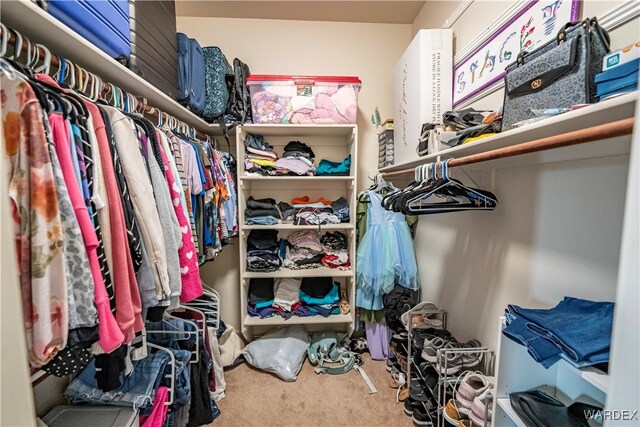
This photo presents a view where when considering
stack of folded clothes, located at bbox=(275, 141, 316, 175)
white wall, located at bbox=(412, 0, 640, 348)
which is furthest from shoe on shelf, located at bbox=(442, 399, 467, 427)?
stack of folded clothes, located at bbox=(275, 141, 316, 175)

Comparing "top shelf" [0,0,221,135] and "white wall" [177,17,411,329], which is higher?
"white wall" [177,17,411,329]

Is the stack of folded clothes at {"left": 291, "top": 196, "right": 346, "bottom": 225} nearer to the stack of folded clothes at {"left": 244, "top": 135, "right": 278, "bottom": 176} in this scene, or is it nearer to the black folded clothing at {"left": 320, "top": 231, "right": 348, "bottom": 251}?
the black folded clothing at {"left": 320, "top": 231, "right": 348, "bottom": 251}

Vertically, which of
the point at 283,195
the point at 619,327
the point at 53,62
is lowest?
the point at 619,327

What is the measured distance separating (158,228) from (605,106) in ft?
3.73

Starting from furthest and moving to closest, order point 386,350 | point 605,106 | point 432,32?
point 386,350
point 432,32
point 605,106

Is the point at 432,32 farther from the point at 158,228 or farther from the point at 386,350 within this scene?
the point at 386,350

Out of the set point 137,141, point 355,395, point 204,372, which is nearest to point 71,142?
point 137,141

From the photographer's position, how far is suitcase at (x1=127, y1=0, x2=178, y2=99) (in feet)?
3.59

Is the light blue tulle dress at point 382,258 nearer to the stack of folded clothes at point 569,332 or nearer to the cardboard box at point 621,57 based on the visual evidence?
A: the stack of folded clothes at point 569,332

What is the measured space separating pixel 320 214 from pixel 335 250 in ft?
1.06

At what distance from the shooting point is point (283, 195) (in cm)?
222

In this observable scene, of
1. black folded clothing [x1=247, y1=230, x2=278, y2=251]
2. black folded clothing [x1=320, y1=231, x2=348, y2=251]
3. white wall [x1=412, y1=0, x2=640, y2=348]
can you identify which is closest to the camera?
white wall [x1=412, y1=0, x2=640, y2=348]

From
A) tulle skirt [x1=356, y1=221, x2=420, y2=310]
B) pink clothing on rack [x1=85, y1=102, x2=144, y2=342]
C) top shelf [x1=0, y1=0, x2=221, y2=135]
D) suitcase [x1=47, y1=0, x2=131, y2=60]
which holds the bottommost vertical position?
tulle skirt [x1=356, y1=221, x2=420, y2=310]

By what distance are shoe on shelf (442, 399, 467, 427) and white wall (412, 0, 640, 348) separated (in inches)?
12.8
